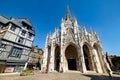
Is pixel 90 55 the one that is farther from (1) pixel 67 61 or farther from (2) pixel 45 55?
(2) pixel 45 55

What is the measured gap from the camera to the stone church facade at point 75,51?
17.8 metres

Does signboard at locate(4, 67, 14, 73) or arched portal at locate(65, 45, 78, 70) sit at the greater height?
arched portal at locate(65, 45, 78, 70)

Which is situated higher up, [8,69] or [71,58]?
[71,58]

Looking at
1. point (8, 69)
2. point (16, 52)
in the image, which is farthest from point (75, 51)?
point (8, 69)

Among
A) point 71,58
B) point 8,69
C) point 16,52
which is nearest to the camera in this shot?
point 8,69

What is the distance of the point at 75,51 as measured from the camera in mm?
20953

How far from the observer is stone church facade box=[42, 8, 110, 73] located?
703 inches

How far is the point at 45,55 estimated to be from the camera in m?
21.5

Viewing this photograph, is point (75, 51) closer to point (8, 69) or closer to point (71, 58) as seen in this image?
point (71, 58)

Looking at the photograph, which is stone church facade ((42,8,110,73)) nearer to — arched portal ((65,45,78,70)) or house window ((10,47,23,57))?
arched portal ((65,45,78,70))

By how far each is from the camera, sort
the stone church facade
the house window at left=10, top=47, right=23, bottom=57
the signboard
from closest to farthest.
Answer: the signboard → the house window at left=10, top=47, right=23, bottom=57 → the stone church facade

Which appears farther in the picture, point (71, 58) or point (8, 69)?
point (71, 58)

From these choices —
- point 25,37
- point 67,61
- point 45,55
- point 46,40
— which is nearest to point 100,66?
point 67,61

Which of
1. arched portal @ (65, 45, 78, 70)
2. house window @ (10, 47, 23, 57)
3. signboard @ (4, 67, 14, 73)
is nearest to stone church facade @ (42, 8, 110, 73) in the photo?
arched portal @ (65, 45, 78, 70)
